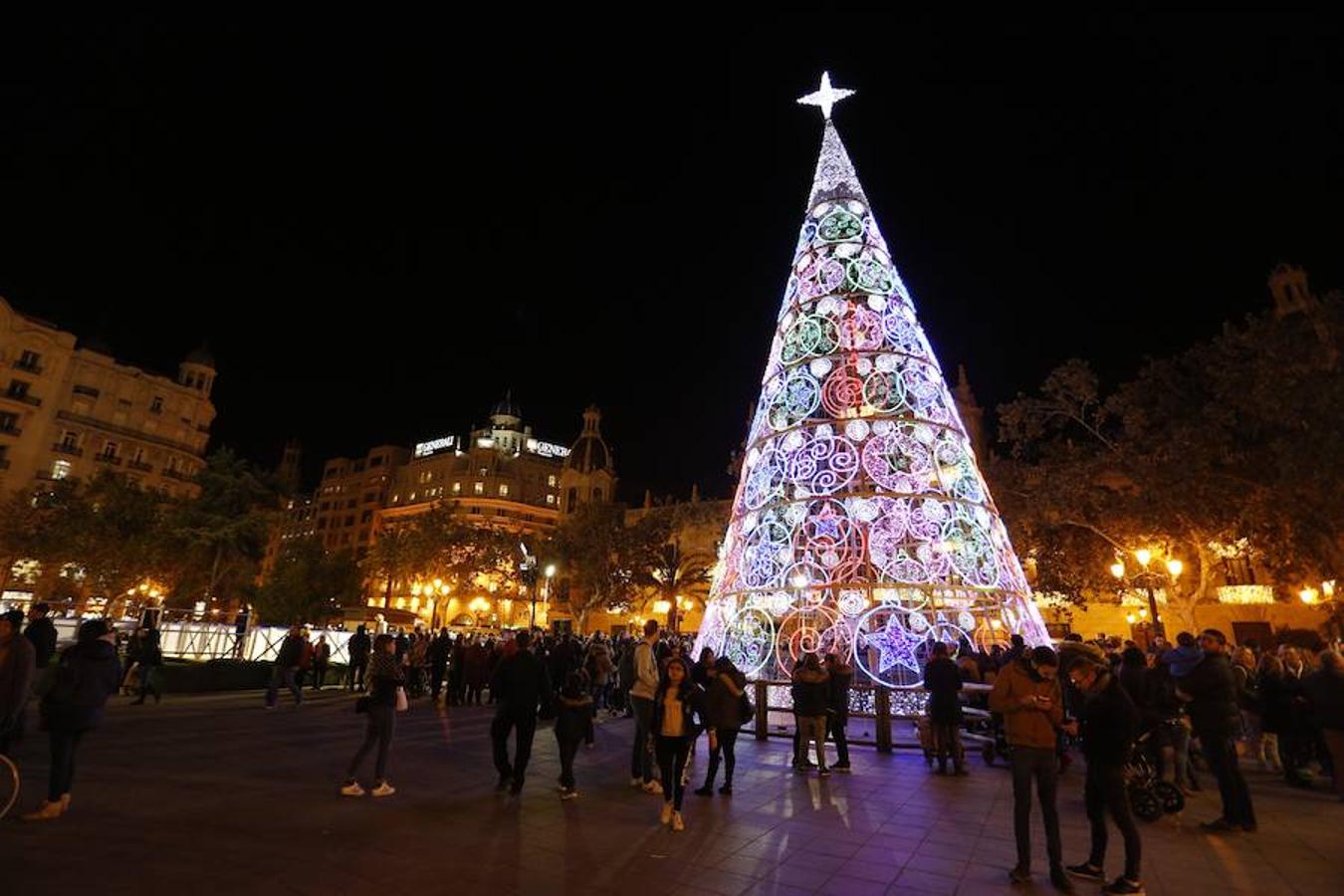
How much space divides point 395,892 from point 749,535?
9.00m

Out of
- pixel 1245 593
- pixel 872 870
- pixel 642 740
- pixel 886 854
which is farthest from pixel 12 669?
pixel 1245 593

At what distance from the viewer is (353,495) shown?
10206 cm

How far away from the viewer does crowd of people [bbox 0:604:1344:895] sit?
5.23 m

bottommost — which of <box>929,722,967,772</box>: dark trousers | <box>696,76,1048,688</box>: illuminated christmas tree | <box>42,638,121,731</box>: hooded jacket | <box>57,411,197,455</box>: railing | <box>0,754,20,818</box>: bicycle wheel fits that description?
<box>0,754,20,818</box>: bicycle wheel

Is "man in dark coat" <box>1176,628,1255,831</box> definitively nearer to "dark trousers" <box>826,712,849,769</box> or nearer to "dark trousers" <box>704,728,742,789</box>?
"dark trousers" <box>826,712,849,769</box>

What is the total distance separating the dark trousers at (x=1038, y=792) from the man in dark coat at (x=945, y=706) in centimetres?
418

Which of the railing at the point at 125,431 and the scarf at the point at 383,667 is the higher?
the railing at the point at 125,431

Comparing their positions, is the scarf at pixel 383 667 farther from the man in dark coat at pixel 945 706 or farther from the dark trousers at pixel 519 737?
the man in dark coat at pixel 945 706

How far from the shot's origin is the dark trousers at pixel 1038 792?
5.11 metres

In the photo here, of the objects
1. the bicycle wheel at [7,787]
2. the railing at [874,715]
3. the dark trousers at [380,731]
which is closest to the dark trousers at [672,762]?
the dark trousers at [380,731]

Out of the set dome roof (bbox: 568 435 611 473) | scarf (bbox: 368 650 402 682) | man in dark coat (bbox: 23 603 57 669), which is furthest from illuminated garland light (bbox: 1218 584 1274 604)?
dome roof (bbox: 568 435 611 473)

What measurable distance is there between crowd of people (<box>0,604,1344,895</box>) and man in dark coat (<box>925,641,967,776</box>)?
20mm

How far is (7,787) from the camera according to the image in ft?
20.5

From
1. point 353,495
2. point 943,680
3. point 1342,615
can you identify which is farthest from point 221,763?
point 353,495
